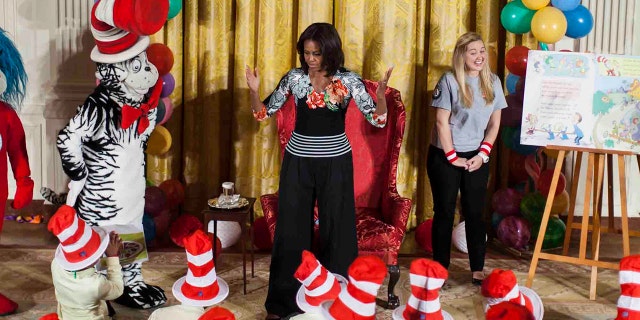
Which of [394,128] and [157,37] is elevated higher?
[157,37]

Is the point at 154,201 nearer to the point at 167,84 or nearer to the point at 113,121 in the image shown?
the point at 167,84

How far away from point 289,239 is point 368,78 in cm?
169

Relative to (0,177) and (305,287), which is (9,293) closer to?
(0,177)

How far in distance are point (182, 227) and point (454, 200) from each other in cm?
170

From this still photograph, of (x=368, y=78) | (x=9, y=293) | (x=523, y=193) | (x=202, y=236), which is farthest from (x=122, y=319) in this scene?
(x=523, y=193)

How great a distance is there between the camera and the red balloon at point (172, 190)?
5.45 meters

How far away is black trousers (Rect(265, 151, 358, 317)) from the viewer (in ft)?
13.7

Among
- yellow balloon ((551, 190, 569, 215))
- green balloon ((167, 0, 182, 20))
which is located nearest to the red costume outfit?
green balloon ((167, 0, 182, 20))

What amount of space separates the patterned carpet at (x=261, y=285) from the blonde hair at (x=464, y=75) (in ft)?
3.43

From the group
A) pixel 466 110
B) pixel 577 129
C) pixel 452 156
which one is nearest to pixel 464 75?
pixel 466 110

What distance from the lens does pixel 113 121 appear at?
4.25m

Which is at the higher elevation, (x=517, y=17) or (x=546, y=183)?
(x=517, y=17)

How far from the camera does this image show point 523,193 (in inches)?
215

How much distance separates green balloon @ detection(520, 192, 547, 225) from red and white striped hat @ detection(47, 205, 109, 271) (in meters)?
2.83
